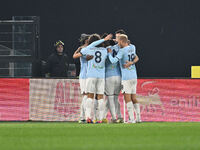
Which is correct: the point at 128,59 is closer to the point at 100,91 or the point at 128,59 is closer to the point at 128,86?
the point at 128,86

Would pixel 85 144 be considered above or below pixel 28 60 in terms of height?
below

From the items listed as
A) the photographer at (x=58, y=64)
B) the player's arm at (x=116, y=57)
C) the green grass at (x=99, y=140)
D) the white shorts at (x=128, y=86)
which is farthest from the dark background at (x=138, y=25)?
Result: the green grass at (x=99, y=140)

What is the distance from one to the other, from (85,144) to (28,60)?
9.12 metres

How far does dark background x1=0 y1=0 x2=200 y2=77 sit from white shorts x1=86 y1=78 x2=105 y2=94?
19.6 ft

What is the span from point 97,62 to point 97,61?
21 mm

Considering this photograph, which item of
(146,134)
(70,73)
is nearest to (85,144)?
(146,134)

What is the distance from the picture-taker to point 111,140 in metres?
6.97

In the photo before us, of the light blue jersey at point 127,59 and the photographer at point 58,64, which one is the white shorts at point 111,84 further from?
the photographer at point 58,64

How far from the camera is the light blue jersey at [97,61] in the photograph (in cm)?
1166

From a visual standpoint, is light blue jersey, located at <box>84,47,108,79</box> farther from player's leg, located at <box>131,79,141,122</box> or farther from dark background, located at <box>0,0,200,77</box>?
dark background, located at <box>0,0,200,77</box>

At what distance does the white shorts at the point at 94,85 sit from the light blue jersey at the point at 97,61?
0.08 meters

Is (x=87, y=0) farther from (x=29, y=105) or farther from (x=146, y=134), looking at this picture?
(x=146, y=134)

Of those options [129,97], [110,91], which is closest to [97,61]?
[110,91]

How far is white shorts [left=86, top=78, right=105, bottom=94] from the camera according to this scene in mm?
11719
